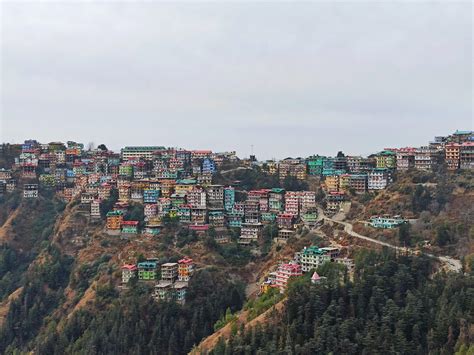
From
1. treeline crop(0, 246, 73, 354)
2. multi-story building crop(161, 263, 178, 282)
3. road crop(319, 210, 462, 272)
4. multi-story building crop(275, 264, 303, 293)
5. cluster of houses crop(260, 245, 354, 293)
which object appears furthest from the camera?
treeline crop(0, 246, 73, 354)

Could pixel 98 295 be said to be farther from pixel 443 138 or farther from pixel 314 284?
pixel 443 138

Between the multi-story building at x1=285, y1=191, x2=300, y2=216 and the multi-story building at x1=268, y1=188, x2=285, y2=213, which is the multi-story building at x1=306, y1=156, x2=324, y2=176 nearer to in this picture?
the multi-story building at x1=268, y1=188, x2=285, y2=213

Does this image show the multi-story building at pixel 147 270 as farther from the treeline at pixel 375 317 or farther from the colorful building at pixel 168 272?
the treeline at pixel 375 317

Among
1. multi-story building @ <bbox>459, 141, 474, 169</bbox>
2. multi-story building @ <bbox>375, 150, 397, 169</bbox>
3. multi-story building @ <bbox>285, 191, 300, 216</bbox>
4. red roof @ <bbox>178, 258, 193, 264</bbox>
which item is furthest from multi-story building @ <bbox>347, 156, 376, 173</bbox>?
red roof @ <bbox>178, 258, 193, 264</bbox>

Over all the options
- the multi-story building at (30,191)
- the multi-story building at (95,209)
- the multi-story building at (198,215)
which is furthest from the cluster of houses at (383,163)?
the multi-story building at (30,191)

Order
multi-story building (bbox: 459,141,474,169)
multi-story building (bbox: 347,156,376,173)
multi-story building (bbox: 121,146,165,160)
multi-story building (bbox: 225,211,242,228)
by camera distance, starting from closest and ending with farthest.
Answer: multi-story building (bbox: 459,141,474,169), multi-story building (bbox: 225,211,242,228), multi-story building (bbox: 347,156,376,173), multi-story building (bbox: 121,146,165,160)

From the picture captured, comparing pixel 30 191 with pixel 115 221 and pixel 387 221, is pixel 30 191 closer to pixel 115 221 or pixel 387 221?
pixel 115 221

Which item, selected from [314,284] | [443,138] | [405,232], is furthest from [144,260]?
[443,138]
